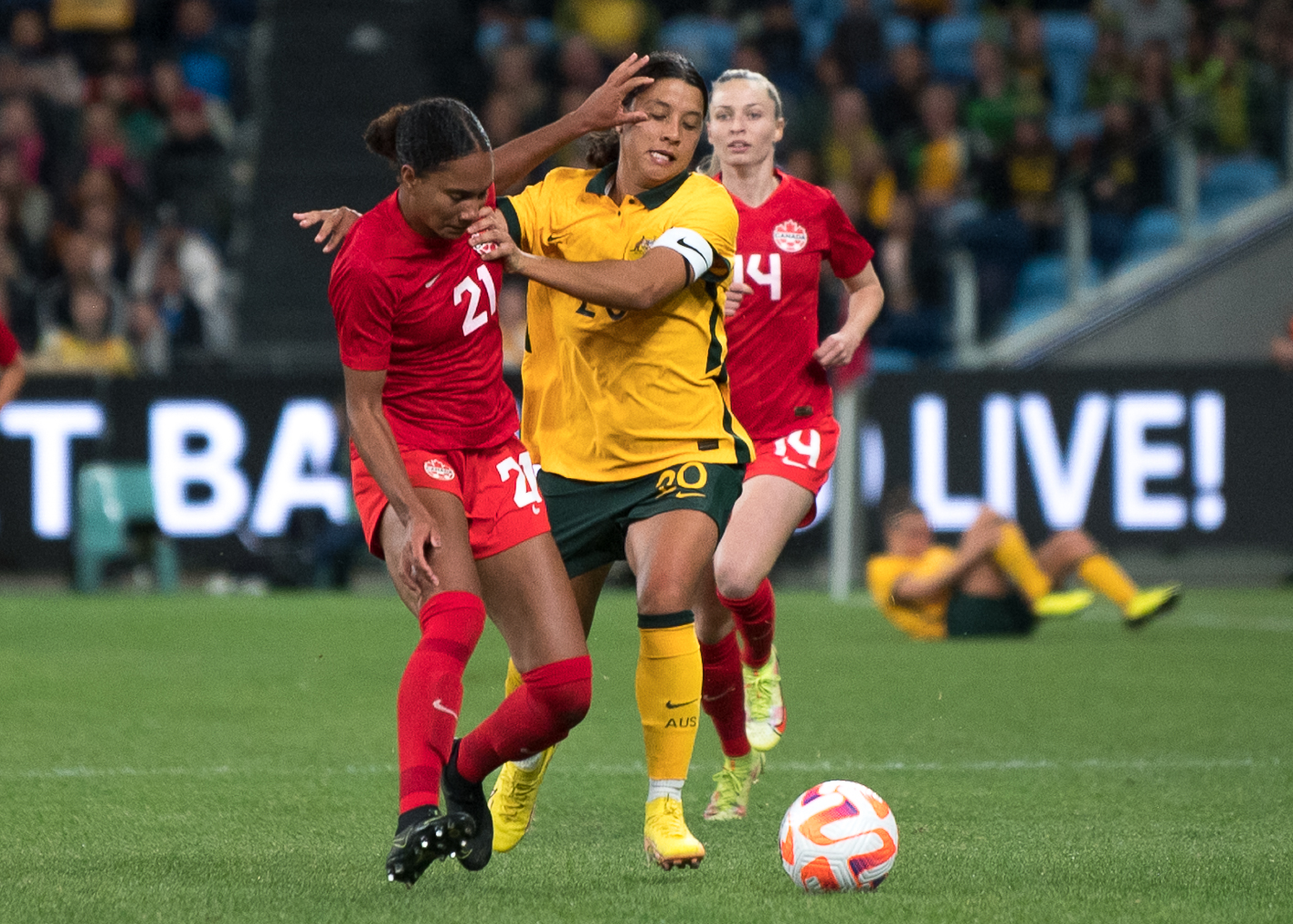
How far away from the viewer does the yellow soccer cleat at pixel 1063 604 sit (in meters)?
10.5

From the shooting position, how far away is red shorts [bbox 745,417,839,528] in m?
6.39

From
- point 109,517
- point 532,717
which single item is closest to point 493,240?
point 532,717

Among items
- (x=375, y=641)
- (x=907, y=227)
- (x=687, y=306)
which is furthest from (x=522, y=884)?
(x=907, y=227)

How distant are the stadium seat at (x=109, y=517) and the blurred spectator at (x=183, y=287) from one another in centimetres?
233

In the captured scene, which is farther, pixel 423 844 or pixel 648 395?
pixel 648 395

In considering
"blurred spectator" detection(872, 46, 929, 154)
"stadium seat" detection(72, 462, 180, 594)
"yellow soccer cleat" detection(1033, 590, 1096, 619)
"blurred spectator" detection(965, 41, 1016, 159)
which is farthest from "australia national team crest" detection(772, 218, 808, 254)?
"blurred spectator" detection(872, 46, 929, 154)

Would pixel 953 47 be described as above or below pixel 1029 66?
above

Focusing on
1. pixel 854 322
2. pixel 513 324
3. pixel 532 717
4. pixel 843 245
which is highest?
pixel 843 245

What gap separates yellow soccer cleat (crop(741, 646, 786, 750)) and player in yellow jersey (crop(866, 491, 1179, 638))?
4154 millimetres

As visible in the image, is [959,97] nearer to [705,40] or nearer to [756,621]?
[705,40]

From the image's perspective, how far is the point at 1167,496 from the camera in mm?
13227

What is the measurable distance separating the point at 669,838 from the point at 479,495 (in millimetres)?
979

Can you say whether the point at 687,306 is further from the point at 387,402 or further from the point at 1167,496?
the point at 1167,496

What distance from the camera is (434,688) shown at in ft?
15.0
